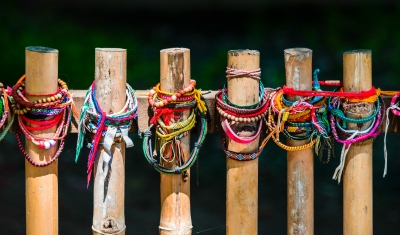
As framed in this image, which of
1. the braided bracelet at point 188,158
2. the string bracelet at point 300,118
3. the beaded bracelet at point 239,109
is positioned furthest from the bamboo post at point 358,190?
the braided bracelet at point 188,158

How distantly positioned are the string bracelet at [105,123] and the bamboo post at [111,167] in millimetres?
22

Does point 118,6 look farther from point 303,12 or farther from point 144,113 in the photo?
point 144,113

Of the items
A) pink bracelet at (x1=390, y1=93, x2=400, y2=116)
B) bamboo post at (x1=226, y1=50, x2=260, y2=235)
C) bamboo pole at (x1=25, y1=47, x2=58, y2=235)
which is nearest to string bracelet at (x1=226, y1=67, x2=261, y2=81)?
bamboo post at (x1=226, y1=50, x2=260, y2=235)

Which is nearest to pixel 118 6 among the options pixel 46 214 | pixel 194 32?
pixel 194 32

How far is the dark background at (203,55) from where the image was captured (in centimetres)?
473

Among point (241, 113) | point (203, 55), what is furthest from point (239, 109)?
point (203, 55)

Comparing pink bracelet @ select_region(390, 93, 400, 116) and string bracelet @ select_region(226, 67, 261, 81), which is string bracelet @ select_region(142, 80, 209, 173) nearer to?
string bracelet @ select_region(226, 67, 261, 81)

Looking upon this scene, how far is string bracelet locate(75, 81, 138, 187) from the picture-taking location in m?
3.55

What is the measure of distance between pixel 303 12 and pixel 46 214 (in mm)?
1761

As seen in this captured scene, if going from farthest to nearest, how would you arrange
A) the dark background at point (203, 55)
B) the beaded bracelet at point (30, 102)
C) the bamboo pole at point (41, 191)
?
the dark background at point (203, 55), the bamboo pole at point (41, 191), the beaded bracelet at point (30, 102)

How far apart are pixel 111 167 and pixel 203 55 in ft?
4.28

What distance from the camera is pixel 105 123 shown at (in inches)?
140

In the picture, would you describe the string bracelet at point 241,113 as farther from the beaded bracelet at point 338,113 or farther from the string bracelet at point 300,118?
the beaded bracelet at point 338,113

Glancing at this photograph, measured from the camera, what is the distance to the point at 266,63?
15.7 ft
